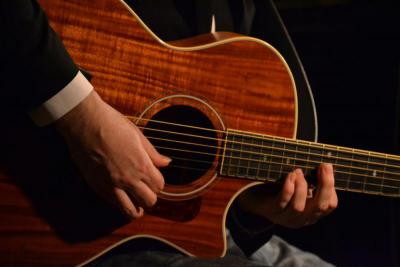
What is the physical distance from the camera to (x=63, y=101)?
0.74 meters

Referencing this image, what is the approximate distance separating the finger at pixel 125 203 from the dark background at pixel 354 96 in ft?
3.29

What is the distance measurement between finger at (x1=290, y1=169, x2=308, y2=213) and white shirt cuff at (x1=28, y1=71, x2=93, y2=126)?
506mm

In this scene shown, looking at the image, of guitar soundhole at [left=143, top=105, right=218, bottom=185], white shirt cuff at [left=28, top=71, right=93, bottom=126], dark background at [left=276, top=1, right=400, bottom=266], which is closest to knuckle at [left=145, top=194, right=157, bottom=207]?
guitar soundhole at [left=143, top=105, right=218, bottom=185]

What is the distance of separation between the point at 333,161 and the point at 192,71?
40 centimetres

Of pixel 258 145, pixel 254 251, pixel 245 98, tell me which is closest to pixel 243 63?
pixel 245 98

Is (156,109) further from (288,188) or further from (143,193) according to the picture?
(288,188)

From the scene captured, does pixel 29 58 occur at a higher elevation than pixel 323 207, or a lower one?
higher

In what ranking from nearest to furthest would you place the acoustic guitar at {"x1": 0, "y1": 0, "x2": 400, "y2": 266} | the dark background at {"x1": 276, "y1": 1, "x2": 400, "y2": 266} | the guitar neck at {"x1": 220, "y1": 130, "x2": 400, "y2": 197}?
the acoustic guitar at {"x1": 0, "y1": 0, "x2": 400, "y2": 266} → the guitar neck at {"x1": 220, "y1": 130, "x2": 400, "y2": 197} → the dark background at {"x1": 276, "y1": 1, "x2": 400, "y2": 266}

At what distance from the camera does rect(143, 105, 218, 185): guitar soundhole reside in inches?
34.1

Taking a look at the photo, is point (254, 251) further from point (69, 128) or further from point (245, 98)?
point (69, 128)

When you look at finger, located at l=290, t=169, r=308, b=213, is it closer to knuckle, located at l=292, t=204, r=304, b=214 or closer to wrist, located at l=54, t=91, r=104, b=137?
knuckle, located at l=292, t=204, r=304, b=214

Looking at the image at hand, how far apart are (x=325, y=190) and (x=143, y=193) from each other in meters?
0.44

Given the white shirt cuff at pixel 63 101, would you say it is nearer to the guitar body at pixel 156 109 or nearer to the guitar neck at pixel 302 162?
the guitar body at pixel 156 109

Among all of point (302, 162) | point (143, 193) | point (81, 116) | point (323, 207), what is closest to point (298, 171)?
point (302, 162)
